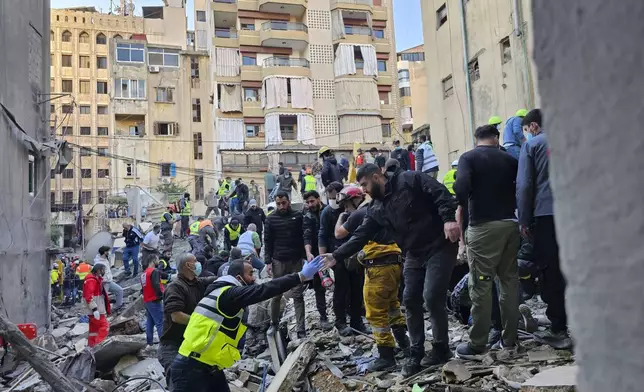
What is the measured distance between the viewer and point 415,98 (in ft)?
187

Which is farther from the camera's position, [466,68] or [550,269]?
[466,68]

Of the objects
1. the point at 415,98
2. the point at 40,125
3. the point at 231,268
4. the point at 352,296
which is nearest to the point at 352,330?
the point at 352,296

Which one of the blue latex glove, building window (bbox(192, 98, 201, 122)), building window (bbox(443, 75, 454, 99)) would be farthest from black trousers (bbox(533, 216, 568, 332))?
building window (bbox(192, 98, 201, 122))

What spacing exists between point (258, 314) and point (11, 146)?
7080mm

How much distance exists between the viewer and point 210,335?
4.33m

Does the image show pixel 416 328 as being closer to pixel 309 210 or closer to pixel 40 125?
pixel 309 210

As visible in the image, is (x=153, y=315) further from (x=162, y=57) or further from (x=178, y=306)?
(x=162, y=57)

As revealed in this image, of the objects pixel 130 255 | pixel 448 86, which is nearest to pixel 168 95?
pixel 130 255

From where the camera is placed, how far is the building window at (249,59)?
4258 cm

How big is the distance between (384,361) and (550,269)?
1903mm

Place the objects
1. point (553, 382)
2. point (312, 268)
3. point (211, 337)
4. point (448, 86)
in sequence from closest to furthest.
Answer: point (553, 382) → point (211, 337) → point (312, 268) → point (448, 86)

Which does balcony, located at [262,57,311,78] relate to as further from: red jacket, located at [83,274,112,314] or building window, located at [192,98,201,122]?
red jacket, located at [83,274,112,314]

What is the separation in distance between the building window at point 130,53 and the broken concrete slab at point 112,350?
43036 mm

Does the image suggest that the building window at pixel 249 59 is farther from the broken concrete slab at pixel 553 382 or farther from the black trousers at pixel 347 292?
the broken concrete slab at pixel 553 382
